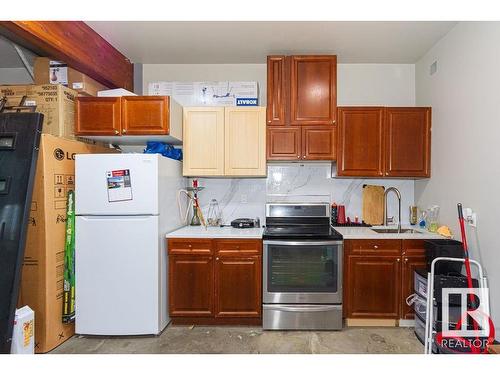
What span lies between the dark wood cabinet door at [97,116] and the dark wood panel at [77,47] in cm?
32

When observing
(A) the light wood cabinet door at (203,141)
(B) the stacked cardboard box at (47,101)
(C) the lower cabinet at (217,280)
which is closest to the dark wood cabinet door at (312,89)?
(A) the light wood cabinet door at (203,141)

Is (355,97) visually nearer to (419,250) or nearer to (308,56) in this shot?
(308,56)

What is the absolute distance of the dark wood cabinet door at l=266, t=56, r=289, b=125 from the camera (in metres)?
3.18

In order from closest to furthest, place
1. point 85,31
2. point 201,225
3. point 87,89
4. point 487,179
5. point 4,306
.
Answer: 1. point 4,306
2. point 487,179
3. point 85,31
4. point 87,89
5. point 201,225

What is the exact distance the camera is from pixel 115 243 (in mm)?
2590

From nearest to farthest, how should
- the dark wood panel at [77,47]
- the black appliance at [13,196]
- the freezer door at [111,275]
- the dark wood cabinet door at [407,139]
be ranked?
the black appliance at [13,196]
the dark wood panel at [77,47]
the freezer door at [111,275]
the dark wood cabinet door at [407,139]

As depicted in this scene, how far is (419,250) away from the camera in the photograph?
280 centimetres

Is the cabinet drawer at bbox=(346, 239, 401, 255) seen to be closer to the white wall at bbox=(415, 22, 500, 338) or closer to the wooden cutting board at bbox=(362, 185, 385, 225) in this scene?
the white wall at bbox=(415, 22, 500, 338)

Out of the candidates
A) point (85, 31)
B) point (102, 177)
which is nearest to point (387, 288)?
point (102, 177)

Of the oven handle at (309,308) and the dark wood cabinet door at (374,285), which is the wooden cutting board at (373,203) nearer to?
the dark wood cabinet door at (374,285)

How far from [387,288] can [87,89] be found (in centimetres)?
347

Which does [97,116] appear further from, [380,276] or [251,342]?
[380,276]

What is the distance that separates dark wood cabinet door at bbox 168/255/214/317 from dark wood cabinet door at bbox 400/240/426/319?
182 cm

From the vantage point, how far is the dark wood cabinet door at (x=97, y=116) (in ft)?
9.34
